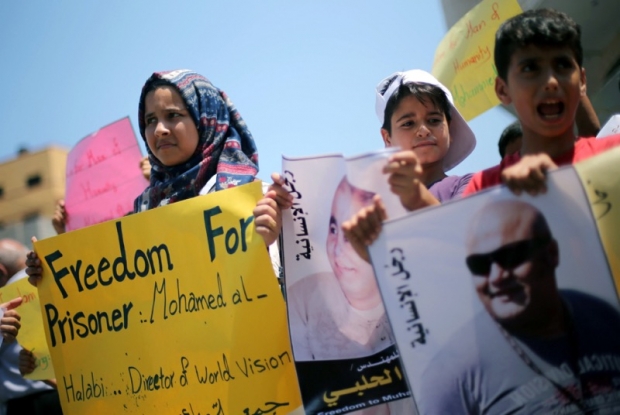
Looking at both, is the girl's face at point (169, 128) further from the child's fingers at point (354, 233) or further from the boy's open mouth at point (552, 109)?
the boy's open mouth at point (552, 109)

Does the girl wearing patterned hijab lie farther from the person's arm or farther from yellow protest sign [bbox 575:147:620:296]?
yellow protest sign [bbox 575:147:620:296]

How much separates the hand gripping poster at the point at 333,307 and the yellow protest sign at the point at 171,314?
0.17 metres

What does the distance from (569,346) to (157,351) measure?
1381 millimetres

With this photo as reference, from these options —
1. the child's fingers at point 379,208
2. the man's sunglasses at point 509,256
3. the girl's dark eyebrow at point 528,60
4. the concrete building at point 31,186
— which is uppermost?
the concrete building at point 31,186

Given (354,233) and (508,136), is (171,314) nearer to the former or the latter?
(354,233)

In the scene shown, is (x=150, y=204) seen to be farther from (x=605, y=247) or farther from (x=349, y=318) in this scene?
(x=605, y=247)

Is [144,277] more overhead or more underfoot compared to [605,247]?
more overhead

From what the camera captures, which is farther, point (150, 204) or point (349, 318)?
point (150, 204)

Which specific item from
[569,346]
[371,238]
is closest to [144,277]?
[371,238]

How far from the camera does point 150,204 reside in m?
3.16

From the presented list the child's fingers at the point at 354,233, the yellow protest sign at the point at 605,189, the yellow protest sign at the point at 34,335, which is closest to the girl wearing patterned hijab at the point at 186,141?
the yellow protest sign at the point at 34,335

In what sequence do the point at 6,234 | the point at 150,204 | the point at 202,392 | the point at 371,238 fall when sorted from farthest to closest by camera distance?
the point at 6,234 < the point at 150,204 < the point at 202,392 < the point at 371,238

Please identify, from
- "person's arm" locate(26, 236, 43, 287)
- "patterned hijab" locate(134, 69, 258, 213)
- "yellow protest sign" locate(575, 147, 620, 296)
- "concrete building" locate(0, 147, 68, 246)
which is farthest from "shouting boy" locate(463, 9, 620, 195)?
"concrete building" locate(0, 147, 68, 246)

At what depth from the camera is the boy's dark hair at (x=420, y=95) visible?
9.64 feet
